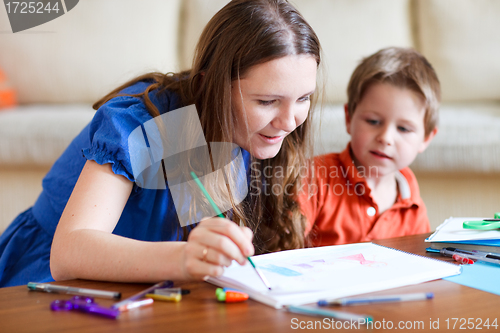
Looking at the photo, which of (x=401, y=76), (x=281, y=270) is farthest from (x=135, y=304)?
Answer: (x=401, y=76)

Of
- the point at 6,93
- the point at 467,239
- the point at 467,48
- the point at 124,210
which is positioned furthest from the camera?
the point at 467,48

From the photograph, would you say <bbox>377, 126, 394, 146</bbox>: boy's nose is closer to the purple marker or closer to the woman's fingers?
the woman's fingers

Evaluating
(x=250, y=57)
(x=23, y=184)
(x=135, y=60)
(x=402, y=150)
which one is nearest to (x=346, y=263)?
(x=250, y=57)

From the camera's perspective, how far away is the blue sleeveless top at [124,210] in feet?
2.07

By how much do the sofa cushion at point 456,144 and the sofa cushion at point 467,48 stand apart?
1.01 feet

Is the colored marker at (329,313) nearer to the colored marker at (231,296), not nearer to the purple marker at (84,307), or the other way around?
the colored marker at (231,296)

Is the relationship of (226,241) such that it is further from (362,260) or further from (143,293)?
(362,260)

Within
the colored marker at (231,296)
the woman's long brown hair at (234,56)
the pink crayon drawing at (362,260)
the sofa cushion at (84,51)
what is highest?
the sofa cushion at (84,51)

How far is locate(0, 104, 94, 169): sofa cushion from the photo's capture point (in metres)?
1.37

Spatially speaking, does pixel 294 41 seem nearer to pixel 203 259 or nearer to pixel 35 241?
pixel 203 259

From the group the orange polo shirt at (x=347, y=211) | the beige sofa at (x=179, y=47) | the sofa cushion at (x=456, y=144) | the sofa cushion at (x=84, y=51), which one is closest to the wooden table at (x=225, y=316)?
the orange polo shirt at (x=347, y=211)

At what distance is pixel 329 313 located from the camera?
0.39 metres

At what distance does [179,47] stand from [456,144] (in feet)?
3.50

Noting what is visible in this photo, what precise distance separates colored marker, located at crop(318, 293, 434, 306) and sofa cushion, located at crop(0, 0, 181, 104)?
1.33 meters
